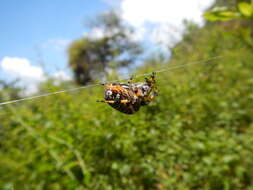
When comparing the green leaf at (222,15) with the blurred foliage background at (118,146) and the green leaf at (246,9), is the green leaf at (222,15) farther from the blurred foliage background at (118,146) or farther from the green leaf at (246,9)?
the blurred foliage background at (118,146)

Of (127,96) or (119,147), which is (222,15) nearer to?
(127,96)

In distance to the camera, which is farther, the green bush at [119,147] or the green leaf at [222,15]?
the green bush at [119,147]

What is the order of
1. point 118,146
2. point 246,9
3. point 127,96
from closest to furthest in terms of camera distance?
1. point 127,96
2. point 246,9
3. point 118,146

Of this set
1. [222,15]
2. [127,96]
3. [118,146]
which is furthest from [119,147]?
[222,15]

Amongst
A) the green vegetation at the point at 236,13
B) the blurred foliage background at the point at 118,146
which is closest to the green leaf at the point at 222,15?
the green vegetation at the point at 236,13

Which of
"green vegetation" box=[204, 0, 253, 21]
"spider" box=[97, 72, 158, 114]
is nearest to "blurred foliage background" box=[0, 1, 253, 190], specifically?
"green vegetation" box=[204, 0, 253, 21]

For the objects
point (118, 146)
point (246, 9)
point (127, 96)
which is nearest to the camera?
point (127, 96)
